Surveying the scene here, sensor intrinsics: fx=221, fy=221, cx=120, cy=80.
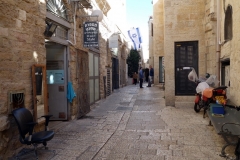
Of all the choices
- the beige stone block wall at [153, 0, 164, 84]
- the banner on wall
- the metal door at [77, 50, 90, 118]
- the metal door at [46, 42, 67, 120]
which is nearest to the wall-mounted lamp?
the metal door at [46, 42, 67, 120]

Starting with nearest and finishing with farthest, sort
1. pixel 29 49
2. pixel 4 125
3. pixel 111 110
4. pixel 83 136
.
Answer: pixel 4 125
pixel 29 49
pixel 83 136
pixel 111 110

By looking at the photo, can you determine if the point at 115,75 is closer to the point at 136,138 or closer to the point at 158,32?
the point at 158,32

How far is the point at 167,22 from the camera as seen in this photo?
28.1 feet

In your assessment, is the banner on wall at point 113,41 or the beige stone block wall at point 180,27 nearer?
the beige stone block wall at point 180,27

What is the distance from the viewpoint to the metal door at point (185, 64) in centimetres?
851

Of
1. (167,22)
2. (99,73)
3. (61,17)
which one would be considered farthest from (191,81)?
(61,17)

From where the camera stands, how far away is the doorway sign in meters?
7.37

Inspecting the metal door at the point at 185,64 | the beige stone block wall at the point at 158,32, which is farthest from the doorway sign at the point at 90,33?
the beige stone block wall at the point at 158,32

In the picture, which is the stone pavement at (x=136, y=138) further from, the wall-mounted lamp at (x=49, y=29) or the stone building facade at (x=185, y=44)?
the wall-mounted lamp at (x=49, y=29)

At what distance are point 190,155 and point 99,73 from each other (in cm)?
733

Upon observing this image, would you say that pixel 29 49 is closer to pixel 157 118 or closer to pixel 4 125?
pixel 4 125

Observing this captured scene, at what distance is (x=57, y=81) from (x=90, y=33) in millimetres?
2002

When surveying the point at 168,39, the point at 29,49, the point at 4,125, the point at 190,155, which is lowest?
the point at 190,155

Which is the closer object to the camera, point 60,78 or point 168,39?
point 60,78
